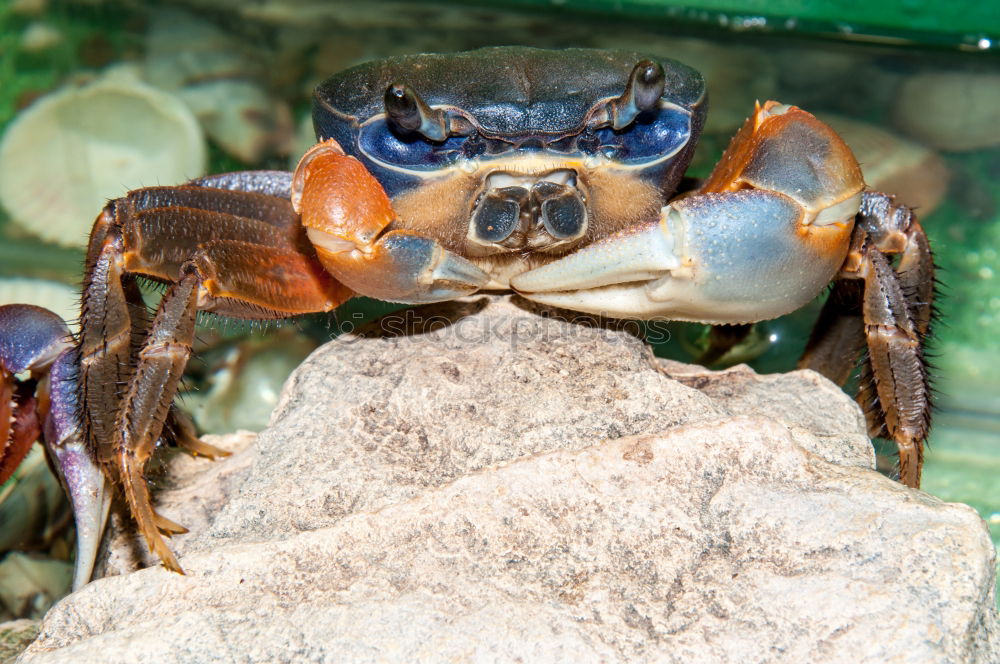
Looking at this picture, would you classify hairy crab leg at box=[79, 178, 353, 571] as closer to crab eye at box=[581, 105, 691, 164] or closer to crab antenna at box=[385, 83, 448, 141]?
crab antenna at box=[385, 83, 448, 141]

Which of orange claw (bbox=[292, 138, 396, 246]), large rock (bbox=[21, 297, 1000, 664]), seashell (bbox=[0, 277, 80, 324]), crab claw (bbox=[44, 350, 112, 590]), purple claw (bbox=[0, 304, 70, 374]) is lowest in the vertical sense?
seashell (bbox=[0, 277, 80, 324])

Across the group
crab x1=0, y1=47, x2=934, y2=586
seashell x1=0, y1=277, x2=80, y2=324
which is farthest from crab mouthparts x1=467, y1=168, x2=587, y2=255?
seashell x1=0, y1=277, x2=80, y2=324

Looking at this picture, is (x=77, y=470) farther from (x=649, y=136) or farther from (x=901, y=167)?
(x=901, y=167)

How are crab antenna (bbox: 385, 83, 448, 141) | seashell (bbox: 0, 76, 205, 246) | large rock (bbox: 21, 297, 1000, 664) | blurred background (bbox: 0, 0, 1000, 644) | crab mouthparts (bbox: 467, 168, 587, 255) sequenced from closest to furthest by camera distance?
large rock (bbox: 21, 297, 1000, 664), crab antenna (bbox: 385, 83, 448, 141), crab mouthparts (bbox: 467, 168, 587, 255), blurred background (bbox: 0, 0, 1000, 644), seashell (bbox: 0, 76, 205, 246)

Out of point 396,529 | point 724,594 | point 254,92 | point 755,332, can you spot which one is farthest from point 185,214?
point 254,92

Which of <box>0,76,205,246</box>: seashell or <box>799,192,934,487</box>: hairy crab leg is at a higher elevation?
<box>799,192,934,487</box>: hairy crab leg

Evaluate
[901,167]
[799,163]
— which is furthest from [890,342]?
[901,167]
